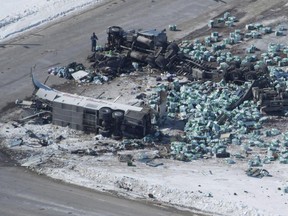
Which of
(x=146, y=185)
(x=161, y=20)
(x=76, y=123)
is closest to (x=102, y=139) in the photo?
(x=76, y=123)

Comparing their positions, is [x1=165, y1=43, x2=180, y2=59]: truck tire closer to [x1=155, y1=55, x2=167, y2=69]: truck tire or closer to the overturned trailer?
[x1=155, y1=55, x2=167, y2=69]: truck tire

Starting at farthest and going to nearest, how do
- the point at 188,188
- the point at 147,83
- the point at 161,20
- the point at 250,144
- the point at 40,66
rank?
the point at 161,20, the point at 40,66, the point at 147,83, the point at 250,144, the point at 188,188

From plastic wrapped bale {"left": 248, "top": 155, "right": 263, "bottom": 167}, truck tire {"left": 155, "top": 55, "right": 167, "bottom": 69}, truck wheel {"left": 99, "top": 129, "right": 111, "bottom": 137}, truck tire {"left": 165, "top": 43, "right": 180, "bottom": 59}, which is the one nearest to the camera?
plastic wrapped bale {"left": 248, "top": 155, "right": 263, "bottom": 167}

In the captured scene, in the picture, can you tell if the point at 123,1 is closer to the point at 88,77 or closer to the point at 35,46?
the point at 35,46

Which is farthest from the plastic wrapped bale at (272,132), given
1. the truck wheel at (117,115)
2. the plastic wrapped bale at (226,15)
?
the plastic wrapped bale at (226,15)

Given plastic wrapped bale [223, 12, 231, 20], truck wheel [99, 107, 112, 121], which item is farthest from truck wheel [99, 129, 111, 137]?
plastic wrapped bale [223, 12, 231, 20]

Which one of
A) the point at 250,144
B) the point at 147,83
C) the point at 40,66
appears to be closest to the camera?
the point at 250,144
